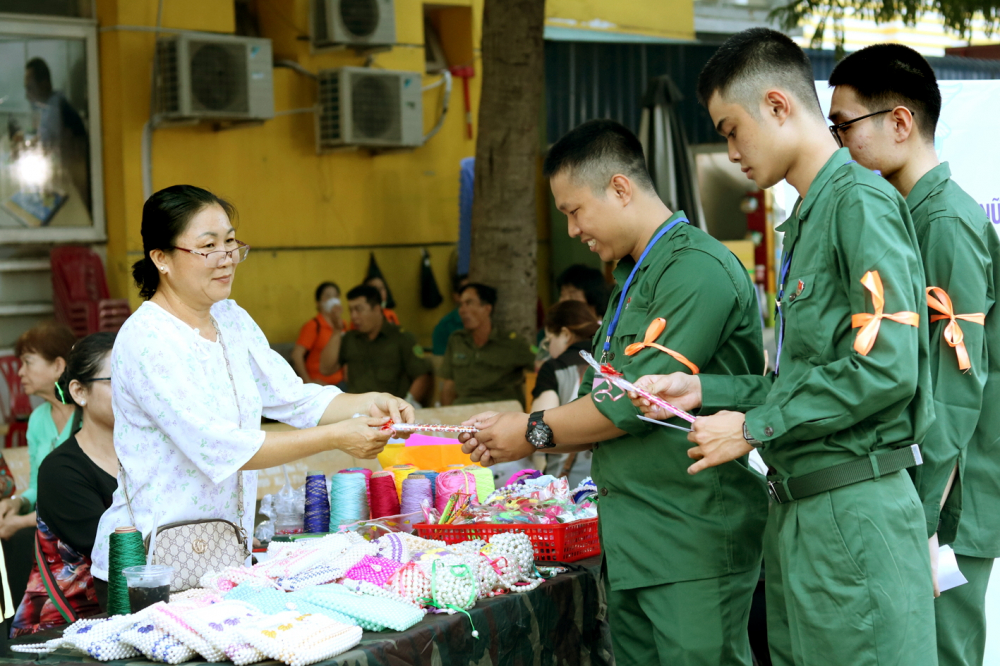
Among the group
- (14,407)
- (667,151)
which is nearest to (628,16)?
(667,151)

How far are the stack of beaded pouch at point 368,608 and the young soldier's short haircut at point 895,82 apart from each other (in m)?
1.69

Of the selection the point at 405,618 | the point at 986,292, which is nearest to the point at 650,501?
the point at 405,618

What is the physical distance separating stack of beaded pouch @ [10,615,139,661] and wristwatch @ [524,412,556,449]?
3.62ft

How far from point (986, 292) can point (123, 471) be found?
88.4 inches

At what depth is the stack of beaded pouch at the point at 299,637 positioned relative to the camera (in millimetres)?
2221

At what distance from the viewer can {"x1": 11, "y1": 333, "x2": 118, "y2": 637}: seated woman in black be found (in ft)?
10.7

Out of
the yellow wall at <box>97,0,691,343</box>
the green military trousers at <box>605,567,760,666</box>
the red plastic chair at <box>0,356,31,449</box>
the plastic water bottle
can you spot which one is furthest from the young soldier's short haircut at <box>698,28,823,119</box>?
the yellow wall at <box>97,0,691,343</box>

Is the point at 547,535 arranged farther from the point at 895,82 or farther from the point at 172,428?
the point at 895,82

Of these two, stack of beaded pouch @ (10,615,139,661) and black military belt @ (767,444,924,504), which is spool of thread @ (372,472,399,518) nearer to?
stack of beaded pouch @ (10,615,139,661)

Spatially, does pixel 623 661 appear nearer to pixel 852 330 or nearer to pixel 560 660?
pixel 560 660

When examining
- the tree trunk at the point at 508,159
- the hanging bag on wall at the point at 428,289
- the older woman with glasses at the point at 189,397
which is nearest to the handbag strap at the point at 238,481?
the older woman with glasses at the point at 189,397

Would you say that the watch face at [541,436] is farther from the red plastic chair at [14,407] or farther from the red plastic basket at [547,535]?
the red plastic chair at [14,407]

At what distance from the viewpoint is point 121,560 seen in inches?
102

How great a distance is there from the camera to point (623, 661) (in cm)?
273
